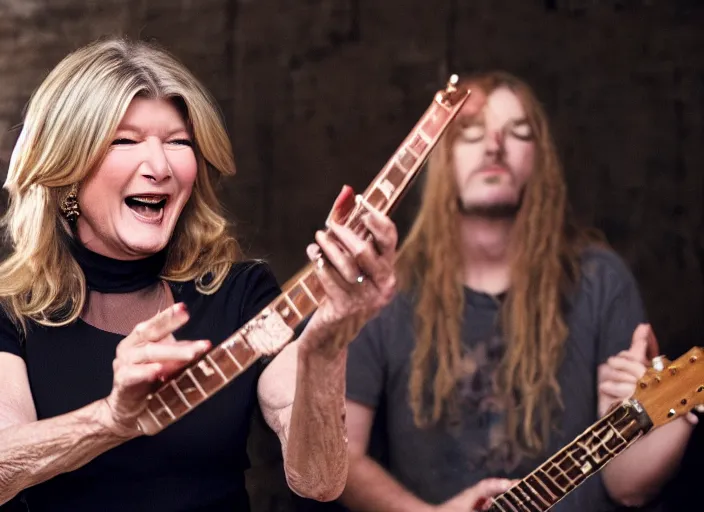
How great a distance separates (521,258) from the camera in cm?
184

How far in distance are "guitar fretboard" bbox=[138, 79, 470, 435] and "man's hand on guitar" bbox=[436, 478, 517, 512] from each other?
65cm

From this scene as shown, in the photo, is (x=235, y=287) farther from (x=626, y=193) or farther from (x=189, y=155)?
(x=626, y=193)

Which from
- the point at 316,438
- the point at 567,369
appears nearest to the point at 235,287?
the point at 316,438

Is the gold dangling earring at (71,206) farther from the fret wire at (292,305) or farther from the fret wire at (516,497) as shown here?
the fret wire at (516,497)

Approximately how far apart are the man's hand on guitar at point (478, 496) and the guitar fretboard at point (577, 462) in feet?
0.04

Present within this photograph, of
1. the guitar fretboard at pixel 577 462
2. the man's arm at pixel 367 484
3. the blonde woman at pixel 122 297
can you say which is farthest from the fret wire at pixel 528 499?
the blonde woman at pixel 122 297

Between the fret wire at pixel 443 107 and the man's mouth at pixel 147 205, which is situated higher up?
the fret wire at pixel 443 107

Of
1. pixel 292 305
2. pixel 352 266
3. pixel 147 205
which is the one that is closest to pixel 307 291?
pixel 292 305

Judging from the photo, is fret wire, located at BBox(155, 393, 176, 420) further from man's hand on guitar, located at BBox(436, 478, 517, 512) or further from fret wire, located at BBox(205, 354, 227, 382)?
man's hand on guitar, located at BBox(436, 478, 517, 512)

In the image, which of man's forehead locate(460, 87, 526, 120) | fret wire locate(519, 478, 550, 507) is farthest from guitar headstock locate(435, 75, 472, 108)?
fret wire locate(519, 478, 550, 507)

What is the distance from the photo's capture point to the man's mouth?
1.58 m

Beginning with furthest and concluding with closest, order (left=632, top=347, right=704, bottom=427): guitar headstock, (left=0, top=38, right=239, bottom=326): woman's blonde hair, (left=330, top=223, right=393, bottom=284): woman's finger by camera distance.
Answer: (left=632, top=347, right=704, bottom=427): guitar headstock, (left=0, top=38, right=239, bottom=326): woman's blonde hair, (left=330, top=223, right=393, bottom=284): woman's finger

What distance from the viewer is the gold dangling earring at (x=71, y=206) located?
158 cm

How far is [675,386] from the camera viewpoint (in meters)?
1.71
